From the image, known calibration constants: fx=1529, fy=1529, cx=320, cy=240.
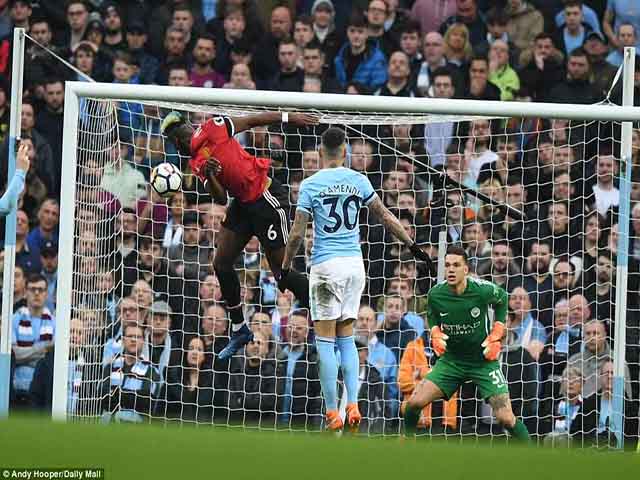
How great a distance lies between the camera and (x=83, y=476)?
587 centimetres

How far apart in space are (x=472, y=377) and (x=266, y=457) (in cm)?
617

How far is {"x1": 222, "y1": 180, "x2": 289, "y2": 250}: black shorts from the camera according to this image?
458 inches

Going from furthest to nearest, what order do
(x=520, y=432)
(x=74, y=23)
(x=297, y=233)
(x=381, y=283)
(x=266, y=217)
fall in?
1. (x=74, y=23)
2. (x=381, y=283)
3. (x=266, y=217)
4. (x=520, y=432)
5. (x=297, y=233)

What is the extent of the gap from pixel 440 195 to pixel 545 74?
234cm

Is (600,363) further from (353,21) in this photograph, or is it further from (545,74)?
(353,21)

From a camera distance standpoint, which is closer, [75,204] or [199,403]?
[75,204]

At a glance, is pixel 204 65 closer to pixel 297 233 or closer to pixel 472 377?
pixel 297 233

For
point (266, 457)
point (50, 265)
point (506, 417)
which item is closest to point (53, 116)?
point (50, 265)

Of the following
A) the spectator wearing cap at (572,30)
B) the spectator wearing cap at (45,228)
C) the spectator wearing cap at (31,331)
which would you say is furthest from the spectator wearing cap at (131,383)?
the spectator wearing cap at (572,30)

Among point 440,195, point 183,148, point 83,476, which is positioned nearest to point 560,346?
point 440,195

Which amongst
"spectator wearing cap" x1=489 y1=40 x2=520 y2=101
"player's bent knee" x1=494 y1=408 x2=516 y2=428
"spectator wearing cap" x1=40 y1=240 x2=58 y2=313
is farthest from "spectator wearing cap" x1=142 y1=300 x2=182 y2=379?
"spectator wearing cap" x1=489 y1=40 x2=520 y2=101

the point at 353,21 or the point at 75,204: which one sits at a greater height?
the point at 353,21

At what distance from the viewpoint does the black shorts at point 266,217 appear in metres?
11.6

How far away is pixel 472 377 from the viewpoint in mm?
11523
